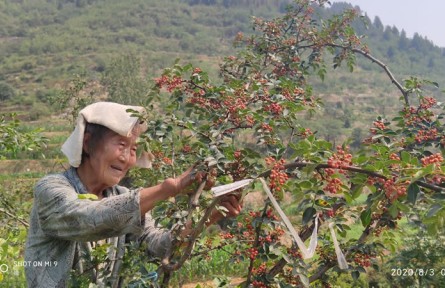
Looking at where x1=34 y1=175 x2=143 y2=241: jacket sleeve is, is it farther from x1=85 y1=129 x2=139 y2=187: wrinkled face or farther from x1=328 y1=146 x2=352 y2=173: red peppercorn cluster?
x1=328 y1=146 x2=352 y2=173: red peppercorn cluster

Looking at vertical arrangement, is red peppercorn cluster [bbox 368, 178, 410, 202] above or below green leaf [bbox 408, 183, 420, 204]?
below

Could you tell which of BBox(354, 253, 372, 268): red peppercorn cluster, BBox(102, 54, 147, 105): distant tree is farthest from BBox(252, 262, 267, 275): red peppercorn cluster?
BBox(102, 54, 147, 105): distant tree

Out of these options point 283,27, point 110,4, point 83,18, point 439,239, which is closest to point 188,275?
point 439,239

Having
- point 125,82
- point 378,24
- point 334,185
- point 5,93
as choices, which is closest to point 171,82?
point 334,185

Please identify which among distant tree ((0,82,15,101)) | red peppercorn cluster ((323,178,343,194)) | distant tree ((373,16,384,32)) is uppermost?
distant tree ((373,16,384,32))

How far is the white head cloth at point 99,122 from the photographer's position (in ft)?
6.31

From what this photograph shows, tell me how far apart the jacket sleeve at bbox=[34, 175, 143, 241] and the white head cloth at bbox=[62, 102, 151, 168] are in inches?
9.2

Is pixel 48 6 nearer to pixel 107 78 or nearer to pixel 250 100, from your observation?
pixel 107 78

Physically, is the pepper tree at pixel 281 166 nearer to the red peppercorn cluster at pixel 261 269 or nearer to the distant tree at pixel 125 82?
the red peppercorn cluster at pixel 261 269

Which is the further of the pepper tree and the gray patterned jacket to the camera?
the gray patterned jacket

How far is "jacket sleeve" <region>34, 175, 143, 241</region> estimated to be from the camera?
5.30 ft

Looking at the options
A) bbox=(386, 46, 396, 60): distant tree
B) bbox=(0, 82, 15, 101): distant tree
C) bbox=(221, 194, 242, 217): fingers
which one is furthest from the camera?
bbox=(386, 46, 396, 60): distant tree

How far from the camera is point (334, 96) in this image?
261 feet

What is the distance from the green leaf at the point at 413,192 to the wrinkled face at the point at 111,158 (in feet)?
4.01
